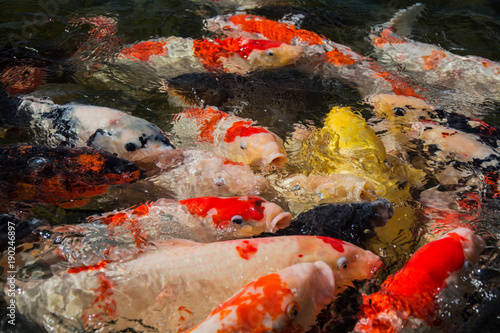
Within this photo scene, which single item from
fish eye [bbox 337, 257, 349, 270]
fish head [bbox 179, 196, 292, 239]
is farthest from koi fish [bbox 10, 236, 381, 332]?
fish head [bbox 179, 196, 292, 239]

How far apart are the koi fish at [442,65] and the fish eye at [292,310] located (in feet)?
14.8

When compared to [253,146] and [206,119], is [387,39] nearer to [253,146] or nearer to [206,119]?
[206,119]

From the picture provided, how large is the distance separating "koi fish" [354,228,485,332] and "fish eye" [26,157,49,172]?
2.89 meters

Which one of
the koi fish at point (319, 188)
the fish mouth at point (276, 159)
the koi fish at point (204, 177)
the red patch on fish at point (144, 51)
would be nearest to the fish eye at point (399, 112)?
the koi fish at point (319, 188)

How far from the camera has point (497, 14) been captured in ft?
26.2

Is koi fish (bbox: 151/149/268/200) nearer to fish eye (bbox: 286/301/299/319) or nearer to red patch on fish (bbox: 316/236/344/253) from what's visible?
red patch on fish (bbox: 316/236/344/253)

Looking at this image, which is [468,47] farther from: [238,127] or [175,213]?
[175,213]

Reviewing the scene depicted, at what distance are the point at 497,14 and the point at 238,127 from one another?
646 cm

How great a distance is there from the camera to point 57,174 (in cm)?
367

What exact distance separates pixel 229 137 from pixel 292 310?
2485 mm

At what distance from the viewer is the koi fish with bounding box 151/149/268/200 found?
13.0ft

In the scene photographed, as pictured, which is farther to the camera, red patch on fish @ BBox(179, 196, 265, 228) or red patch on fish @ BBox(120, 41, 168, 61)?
red patch on fish @ BBox(120, 41, 168, 61)

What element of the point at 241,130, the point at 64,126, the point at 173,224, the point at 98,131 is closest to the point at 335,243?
the point at 173,224

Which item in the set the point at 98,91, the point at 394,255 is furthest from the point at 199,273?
the point at 98,91
